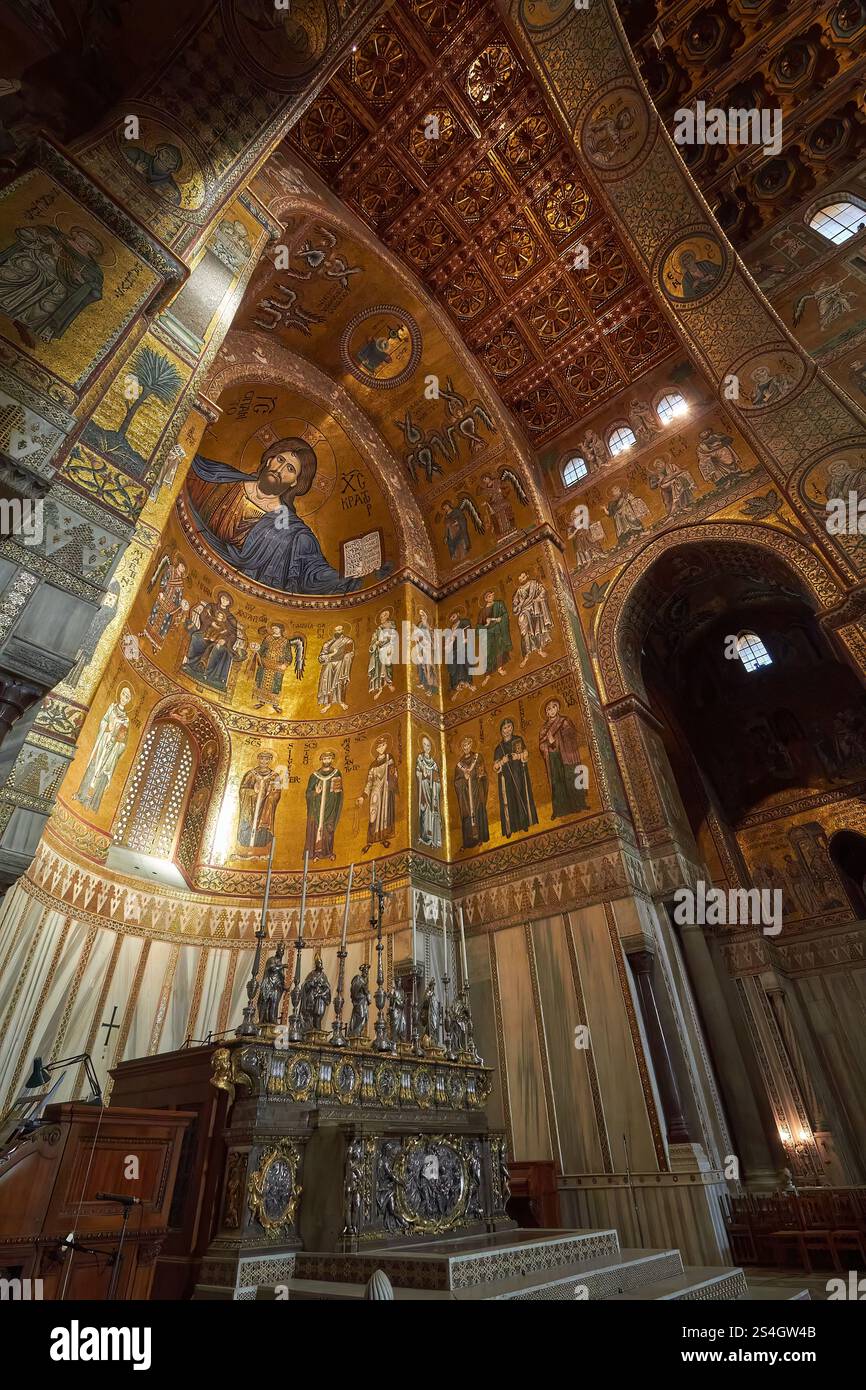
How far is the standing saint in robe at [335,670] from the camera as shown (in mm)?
14148

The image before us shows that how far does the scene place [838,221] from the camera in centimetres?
1270

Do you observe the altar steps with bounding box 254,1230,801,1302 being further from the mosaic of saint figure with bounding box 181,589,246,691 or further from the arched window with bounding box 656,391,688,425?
the arched window with bounding box 656,391,688,425

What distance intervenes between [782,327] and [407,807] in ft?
32.8

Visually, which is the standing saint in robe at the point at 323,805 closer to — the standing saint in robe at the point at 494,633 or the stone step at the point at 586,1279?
the standing saint in robe at the point at 494,633

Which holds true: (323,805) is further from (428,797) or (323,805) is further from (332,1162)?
(332,1162)

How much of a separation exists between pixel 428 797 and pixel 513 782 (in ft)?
5.31

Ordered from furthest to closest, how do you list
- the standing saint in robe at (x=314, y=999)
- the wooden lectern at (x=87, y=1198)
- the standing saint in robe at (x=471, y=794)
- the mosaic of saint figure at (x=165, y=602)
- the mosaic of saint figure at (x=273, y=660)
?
the mosaic of saint figure at (x=273, y=660), the mosaic of saint figure at (x=165, y=602), the standing saint in robe at (x=471, y=794), the standing saint in robe at (x=314, y=999), the wooden lectern at (x=87, y=1198)

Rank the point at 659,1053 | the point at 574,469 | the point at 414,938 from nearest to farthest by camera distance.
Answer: the point at 659,1053, the point at 414,938, the point at 574,469

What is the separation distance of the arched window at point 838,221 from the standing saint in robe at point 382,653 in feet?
36.6

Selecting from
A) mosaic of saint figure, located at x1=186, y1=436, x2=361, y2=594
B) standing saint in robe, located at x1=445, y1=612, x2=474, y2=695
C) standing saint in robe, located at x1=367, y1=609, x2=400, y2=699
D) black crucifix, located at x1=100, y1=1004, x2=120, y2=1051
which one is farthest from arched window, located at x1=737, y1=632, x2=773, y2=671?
black crucifix, located at x1=100, y1=1004, x2=120, y2=1051

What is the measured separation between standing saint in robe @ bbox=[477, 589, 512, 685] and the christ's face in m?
5.63

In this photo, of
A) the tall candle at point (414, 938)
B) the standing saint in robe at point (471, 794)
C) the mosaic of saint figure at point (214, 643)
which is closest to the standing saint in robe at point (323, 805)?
the tall candle at point (414, 938)

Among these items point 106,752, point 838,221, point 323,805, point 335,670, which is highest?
point 838,221

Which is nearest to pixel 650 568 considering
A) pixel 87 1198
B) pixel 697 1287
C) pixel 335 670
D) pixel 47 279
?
pixel 335 670
